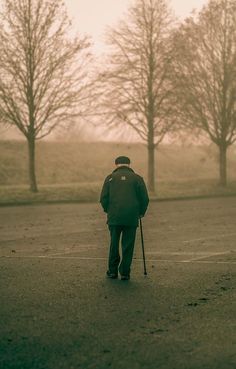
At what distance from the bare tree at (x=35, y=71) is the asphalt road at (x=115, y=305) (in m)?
18.4

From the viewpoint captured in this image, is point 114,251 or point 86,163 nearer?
point 114,251

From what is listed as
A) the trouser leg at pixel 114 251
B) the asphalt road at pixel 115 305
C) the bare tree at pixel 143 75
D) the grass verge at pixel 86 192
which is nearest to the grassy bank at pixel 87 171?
the grass verge at pixel 86 192

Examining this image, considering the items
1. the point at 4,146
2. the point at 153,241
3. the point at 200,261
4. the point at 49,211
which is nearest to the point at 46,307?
the point at 200,261

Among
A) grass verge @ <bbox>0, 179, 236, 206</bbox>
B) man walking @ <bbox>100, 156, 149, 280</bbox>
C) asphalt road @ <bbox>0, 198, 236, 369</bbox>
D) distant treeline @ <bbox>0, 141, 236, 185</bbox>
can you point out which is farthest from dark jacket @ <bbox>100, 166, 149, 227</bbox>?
distant treeline @ <bbox>0, 141, 236, 185</bbox>

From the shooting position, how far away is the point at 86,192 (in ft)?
115

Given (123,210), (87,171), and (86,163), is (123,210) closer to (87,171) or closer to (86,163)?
(87,171)

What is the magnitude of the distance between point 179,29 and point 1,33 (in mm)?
11827

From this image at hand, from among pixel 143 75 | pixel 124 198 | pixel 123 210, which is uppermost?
pixel 143 75

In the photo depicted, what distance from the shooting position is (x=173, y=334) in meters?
6.68

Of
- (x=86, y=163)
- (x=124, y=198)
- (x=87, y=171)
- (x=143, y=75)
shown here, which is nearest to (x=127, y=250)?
(x=124, y=198)

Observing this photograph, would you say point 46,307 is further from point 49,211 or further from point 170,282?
point 49,211

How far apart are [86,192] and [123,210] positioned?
24.6 metres

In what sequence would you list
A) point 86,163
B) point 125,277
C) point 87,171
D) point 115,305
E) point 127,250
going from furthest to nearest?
point 86,163 → point 87,171 → point 127,250 → point 125,277 → point 115,305

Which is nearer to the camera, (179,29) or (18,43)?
(18,43)
